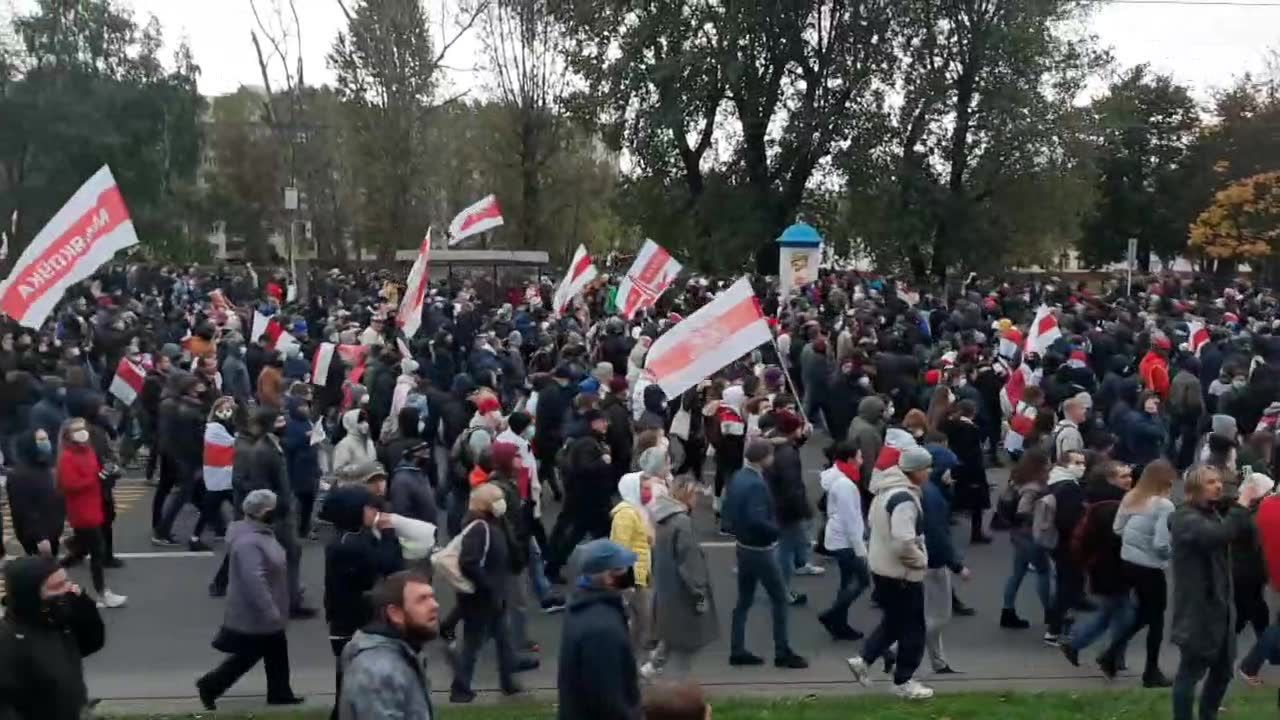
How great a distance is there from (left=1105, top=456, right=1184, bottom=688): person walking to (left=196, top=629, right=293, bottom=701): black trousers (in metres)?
5.18

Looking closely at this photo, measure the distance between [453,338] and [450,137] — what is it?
40083 millimetres

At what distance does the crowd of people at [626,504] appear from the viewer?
5.54 meters

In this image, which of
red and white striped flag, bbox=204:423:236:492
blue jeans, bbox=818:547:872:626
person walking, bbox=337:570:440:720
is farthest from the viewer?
red and white striped flag, bbox=204:423:236:492

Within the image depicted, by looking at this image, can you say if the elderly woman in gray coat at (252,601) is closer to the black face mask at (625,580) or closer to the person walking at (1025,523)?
the black face mask at (625,580)

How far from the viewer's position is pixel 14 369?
14.4 m

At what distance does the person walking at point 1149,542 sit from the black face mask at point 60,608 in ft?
19.6

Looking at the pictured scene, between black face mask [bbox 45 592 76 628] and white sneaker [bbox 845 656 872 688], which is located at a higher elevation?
black face mask [bbox 45 592 76 628]

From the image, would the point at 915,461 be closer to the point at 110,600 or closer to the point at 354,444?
the point at 354,444

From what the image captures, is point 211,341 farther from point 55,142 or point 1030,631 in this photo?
point 55,142

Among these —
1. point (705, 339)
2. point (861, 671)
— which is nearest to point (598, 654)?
point (861, 671)

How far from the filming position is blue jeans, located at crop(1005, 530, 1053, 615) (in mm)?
9484

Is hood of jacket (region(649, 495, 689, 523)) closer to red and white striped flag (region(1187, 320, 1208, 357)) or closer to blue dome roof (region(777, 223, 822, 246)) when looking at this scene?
red and white striped flag (region(1187, 320, 1208, 357))

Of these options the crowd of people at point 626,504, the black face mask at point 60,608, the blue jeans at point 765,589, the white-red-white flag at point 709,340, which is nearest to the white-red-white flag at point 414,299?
the crowd of people at point 626,504

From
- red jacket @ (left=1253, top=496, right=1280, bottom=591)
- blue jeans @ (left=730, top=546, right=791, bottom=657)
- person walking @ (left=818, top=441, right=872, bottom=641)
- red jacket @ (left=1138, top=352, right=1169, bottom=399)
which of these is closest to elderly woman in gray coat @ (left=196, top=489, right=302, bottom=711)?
blue jeans @ (left=730, top=546, right=791, bottom=657)
